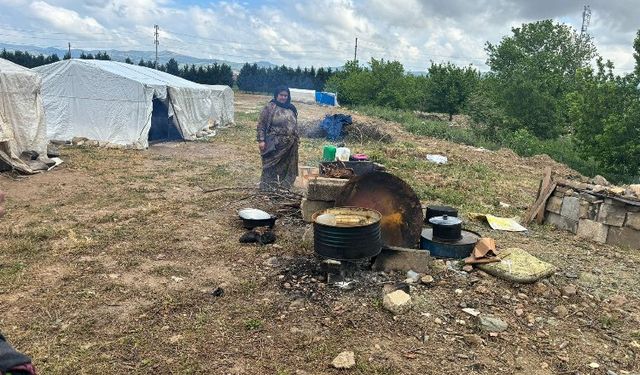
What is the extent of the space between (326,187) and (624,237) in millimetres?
3982

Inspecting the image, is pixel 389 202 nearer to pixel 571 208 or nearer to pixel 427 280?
pixel 427 280

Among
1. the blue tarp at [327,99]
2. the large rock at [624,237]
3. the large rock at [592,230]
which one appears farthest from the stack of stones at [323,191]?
the blue tarp at [327,99]

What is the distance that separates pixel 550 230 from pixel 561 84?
70.8 feet

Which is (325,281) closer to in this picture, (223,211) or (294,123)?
(223,211)

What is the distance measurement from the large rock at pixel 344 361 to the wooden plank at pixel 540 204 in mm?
4612

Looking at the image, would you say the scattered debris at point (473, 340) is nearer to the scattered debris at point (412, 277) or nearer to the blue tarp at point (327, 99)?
the scattered debris at point (412, 277)

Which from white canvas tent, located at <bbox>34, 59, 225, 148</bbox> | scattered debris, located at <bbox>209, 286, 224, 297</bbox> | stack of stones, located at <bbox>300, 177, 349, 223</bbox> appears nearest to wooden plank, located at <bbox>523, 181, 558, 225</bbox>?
stack of stones, located at <bbox>300, 177, 349, 223</bbox>

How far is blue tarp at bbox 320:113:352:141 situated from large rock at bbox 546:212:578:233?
10.8 meters

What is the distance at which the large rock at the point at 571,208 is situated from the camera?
635 centimetres

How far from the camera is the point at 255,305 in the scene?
3.95 meters

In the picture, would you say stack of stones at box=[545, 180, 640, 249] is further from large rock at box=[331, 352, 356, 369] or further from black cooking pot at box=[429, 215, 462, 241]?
large rock at box=[331, 352, 356, 369]

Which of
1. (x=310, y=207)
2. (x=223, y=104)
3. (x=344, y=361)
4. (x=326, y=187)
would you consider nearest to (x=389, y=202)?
(x=326, y=187)

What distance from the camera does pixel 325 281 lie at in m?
4.35

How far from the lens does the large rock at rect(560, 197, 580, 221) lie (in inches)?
250
